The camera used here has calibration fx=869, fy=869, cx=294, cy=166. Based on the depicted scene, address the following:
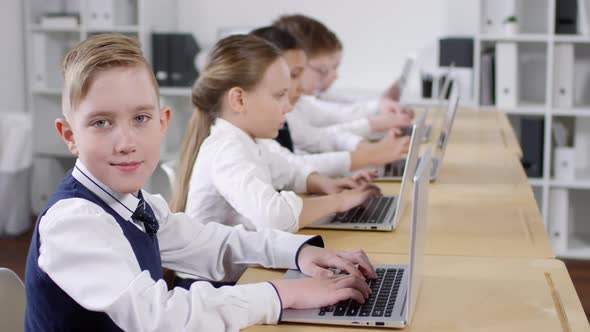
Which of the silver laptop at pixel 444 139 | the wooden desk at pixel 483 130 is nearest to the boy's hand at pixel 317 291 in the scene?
the silver laptop at pixel 444 139

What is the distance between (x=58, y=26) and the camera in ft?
16.6

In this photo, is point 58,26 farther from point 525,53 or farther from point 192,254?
point 192,254

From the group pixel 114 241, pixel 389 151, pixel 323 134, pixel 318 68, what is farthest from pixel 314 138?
pixel 114 241

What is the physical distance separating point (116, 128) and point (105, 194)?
0.11m

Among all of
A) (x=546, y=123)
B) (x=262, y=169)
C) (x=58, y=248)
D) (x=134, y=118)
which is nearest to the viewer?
(x=58, y=248)

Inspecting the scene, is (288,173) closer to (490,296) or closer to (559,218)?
(490,296)

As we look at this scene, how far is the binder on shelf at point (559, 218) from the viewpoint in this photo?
15.4ft

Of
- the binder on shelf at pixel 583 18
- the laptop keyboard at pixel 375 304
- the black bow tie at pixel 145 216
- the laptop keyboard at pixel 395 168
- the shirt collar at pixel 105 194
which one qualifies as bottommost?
the laptop keyboard at pixel 375 304

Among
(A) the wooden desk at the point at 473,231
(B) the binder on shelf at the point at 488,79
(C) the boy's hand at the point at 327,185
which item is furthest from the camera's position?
(B) the binder on shelf at the point at 488,79

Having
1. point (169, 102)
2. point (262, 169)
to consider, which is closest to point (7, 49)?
point (169, 102)

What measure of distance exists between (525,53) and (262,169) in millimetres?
3165

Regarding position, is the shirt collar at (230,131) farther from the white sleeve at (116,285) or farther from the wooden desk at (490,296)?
the white sleeve at (116,285)

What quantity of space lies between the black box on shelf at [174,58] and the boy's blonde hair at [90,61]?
347 cm

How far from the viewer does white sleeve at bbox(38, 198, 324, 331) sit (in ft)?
4.07
